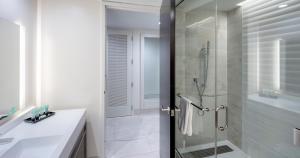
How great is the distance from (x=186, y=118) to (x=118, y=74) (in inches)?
112

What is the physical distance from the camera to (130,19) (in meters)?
3.39

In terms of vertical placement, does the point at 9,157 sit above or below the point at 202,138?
above

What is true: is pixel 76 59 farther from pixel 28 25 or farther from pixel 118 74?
pixel 118 74

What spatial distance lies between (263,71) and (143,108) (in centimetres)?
321

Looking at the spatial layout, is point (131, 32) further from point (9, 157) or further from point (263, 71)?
point (9, 157)

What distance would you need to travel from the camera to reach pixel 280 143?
1.55 metres

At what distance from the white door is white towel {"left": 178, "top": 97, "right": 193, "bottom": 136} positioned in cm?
267

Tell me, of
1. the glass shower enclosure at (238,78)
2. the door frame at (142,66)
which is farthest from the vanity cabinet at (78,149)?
the door frame at (142,66)

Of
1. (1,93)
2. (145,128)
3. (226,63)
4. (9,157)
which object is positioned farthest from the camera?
(145,128)

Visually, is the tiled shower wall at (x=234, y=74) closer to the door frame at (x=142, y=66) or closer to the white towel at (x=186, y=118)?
the white towel at (x=186, y=118)

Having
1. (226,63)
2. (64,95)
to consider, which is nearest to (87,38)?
(64,95)

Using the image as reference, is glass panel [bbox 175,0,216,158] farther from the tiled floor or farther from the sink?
the sink

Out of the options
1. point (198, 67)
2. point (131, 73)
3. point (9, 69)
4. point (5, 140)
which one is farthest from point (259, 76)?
point (131, 73)

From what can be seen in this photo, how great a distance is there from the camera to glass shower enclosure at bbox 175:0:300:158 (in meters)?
1.44
